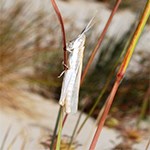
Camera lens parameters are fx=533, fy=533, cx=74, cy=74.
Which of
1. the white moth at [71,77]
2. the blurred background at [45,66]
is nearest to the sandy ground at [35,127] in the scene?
the blurred background at [45,66]

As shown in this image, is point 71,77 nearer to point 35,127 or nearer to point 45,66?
point 35,127

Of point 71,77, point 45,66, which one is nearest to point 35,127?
point 45,66

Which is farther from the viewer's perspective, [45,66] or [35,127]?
[45,66]

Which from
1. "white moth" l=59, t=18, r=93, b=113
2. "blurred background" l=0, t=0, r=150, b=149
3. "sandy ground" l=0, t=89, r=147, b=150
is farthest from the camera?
"blurred background" l=0, t=0, r=150, b=149

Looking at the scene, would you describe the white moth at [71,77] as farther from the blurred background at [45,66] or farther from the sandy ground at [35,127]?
the blurred background at [45,66]

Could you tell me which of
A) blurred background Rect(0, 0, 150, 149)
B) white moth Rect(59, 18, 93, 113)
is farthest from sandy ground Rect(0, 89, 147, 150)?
white moth Rect(59, 18, 93, 113)

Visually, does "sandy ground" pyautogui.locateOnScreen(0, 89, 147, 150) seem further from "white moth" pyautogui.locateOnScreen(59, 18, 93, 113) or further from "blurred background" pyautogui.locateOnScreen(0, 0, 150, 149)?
"white moth" pyautogui.locateOnScreen(59, 18, 93, 113)

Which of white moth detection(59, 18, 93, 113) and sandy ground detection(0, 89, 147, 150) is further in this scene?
sandy ground detection(0, 89, 147, 150)

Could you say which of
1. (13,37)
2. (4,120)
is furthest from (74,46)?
(13,37)

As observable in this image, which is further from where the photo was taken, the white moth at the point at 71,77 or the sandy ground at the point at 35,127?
the sandy ground at the point at 35,127

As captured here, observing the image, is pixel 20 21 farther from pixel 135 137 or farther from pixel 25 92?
pixel 135 137

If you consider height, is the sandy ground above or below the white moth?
below
